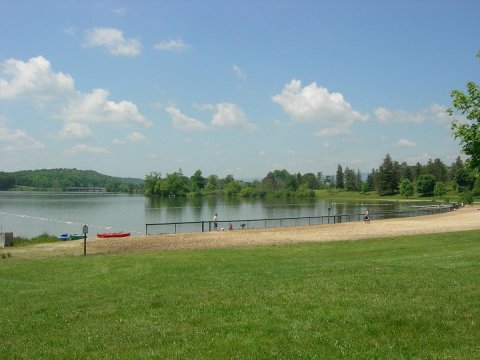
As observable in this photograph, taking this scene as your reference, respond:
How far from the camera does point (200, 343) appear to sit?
22.5ft

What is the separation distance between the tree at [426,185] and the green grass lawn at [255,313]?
13752 cm

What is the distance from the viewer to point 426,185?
472 feet

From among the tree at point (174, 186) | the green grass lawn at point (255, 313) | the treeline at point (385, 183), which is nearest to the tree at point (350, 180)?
the treeline at point (385, 183)

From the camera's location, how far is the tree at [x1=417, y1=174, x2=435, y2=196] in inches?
5650

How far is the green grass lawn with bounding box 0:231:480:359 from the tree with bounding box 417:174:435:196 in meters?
138

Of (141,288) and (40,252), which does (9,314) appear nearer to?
(141,288)

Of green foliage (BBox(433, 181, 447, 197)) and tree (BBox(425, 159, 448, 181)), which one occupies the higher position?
tree (BBox(425, 159, 448, 181))

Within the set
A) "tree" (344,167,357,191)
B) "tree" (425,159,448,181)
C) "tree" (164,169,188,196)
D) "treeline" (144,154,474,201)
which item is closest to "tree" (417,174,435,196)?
"treeline" (144,154,474,201)

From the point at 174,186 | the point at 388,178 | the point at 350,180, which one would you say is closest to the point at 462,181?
the point at 388,178

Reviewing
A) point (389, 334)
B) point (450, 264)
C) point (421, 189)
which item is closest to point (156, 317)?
point (389, 334)

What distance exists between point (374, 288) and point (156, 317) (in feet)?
15.9

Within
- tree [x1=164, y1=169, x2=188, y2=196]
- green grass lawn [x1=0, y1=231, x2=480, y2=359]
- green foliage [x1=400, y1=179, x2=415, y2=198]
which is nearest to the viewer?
green grass lawn [x1=0, y1=231, x2=480, y2=359]

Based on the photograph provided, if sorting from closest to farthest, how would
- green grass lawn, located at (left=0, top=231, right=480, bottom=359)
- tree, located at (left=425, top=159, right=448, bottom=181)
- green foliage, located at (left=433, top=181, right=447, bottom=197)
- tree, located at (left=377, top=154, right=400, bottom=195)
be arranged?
green grass lawn, located at (left=0, top=231, right=480, bottom=359) < green foliage, located at (left=433, top=181, right=447, bottom=197) < tree, located at (left=377, top=154, right=400, bottom=195) < tree, located at (left=425, top=159, right=448, bottom=181)

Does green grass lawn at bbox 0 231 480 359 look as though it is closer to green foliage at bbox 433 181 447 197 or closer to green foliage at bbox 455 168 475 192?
green foliage at bbox 433 181 447 197
